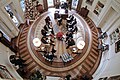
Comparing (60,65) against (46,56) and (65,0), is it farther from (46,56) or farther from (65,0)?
(65,0)

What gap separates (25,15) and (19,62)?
472cm

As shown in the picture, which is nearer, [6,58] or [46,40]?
[6,58]

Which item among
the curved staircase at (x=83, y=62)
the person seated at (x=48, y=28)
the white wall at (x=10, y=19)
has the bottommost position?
the curved staircase at (x=83, y=62)

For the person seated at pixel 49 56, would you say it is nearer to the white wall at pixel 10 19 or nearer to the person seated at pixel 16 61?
the person seated at pixel 16 61

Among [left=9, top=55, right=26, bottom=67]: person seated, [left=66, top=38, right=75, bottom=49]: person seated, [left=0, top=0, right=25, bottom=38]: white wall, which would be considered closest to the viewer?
[left=0, top=0, right=25, bottom=38]: white wall

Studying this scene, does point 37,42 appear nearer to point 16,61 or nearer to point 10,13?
point 16,61

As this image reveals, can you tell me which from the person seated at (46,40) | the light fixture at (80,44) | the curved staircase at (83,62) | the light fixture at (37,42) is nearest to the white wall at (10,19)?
the curved staircase at (83,62)

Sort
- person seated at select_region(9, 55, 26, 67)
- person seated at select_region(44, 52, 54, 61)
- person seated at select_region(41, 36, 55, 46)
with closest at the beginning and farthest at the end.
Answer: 1. person seated at select_region(9, 55, 26, 67)
2. person seated at select_region(44, 52, 54, 61)
3. person seated at select_region(41, 36, 55, 46)

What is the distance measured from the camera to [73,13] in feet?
66.9

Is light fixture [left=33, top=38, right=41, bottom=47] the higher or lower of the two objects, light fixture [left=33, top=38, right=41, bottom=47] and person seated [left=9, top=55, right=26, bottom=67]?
the higher

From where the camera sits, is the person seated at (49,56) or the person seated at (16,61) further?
the person seated at (49,56)

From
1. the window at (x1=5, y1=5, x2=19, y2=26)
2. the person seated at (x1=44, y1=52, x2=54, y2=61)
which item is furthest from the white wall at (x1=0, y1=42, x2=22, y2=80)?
the window at (x1=5, y1=5, x2=19, y2=26)

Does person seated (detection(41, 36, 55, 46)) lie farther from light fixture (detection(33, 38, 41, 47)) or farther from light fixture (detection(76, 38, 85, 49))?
light fixture (detection(76, 38, 85, 49))

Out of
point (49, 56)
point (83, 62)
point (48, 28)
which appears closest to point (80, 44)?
point (83, 62)
